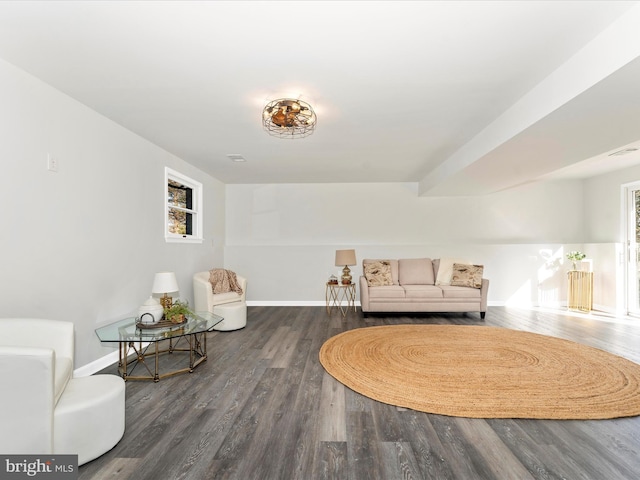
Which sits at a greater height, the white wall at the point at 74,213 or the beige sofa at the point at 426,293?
the white wall at the point at 74,213

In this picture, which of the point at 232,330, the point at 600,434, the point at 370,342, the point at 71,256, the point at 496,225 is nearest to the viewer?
the point at 600,434

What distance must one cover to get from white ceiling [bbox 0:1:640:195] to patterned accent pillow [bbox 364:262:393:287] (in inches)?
99.7

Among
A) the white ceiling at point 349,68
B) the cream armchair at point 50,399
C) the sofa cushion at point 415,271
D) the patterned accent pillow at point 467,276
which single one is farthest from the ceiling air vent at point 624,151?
the cream armchair at point 50,399

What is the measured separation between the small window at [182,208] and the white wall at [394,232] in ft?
4.08

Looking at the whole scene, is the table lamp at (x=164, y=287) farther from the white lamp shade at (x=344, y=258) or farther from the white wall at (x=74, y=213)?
the white lamp shade at (x=344, y=258)

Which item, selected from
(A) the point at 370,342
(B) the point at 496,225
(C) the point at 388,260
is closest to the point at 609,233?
(B) the point at 496,225

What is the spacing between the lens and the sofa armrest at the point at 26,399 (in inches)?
58.4

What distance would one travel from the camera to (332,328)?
4.68 meters

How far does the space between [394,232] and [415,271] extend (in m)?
1.03

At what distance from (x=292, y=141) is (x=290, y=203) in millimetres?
2743

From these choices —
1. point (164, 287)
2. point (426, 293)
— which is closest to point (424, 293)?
point (426, 293)

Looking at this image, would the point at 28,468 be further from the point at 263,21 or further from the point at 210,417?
the point at 263,21

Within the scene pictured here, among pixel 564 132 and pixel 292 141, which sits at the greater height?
pixel 292 141

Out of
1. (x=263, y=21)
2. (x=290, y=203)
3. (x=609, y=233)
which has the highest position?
(x=263, y=21)
